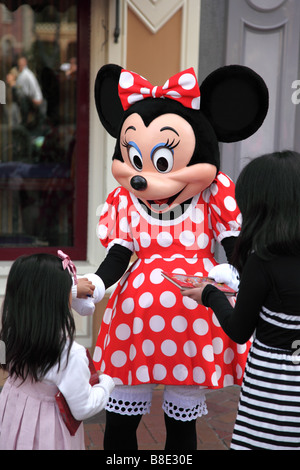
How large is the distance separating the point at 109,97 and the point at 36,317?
128 centimetres

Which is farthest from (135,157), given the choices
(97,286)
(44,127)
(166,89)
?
(44,127)

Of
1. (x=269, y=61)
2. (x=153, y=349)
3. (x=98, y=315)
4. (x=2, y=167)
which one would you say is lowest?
(x=98, y=315)

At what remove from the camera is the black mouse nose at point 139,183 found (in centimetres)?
251

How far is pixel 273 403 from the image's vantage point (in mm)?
1989

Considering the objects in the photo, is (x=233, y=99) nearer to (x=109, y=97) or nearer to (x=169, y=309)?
(x=109, y=97)

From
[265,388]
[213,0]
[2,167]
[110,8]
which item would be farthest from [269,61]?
[265,388]

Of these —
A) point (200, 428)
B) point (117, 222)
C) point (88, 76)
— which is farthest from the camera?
point (88, 76)

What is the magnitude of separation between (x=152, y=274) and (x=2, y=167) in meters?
2.12

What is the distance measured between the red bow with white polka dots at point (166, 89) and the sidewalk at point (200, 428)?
184 centimetres

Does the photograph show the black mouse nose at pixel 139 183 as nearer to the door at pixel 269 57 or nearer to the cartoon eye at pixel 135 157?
the cartoon eye at pixel 135 157

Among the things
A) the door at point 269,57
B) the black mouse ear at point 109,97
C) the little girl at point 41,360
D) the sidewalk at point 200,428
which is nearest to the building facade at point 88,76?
the door at point 269,57

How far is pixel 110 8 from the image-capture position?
3969 millimetres

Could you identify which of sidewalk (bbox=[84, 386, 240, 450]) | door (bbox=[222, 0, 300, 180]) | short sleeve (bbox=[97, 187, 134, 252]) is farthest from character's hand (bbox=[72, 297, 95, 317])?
door (bbox=[222, 0, 300, 180])

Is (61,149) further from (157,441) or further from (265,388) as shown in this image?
(265,388)
